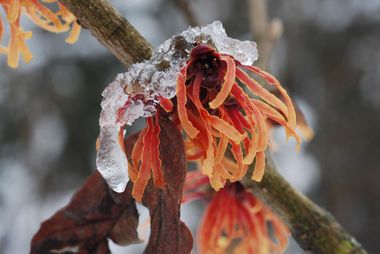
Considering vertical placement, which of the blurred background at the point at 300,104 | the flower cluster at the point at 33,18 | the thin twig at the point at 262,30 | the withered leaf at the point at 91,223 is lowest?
the withered leaf at the point at 91,223

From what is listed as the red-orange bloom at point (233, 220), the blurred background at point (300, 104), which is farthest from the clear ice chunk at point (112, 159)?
the blurred background at point (300, 104)

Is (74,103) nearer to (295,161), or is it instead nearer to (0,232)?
(0,232)

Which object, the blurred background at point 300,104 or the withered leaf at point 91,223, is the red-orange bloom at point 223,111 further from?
the blurred background at point 300,104

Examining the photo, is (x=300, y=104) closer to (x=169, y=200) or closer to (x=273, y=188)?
(x=273, y=188)

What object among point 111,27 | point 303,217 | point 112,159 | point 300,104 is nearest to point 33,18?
point 111,27

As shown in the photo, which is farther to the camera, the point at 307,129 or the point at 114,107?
the point at 307,129

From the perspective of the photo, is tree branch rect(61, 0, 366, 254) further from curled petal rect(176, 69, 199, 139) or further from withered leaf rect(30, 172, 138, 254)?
withered leaf rect(30, 172, 138, 254)

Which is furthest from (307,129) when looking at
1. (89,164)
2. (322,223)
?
(89,164)
